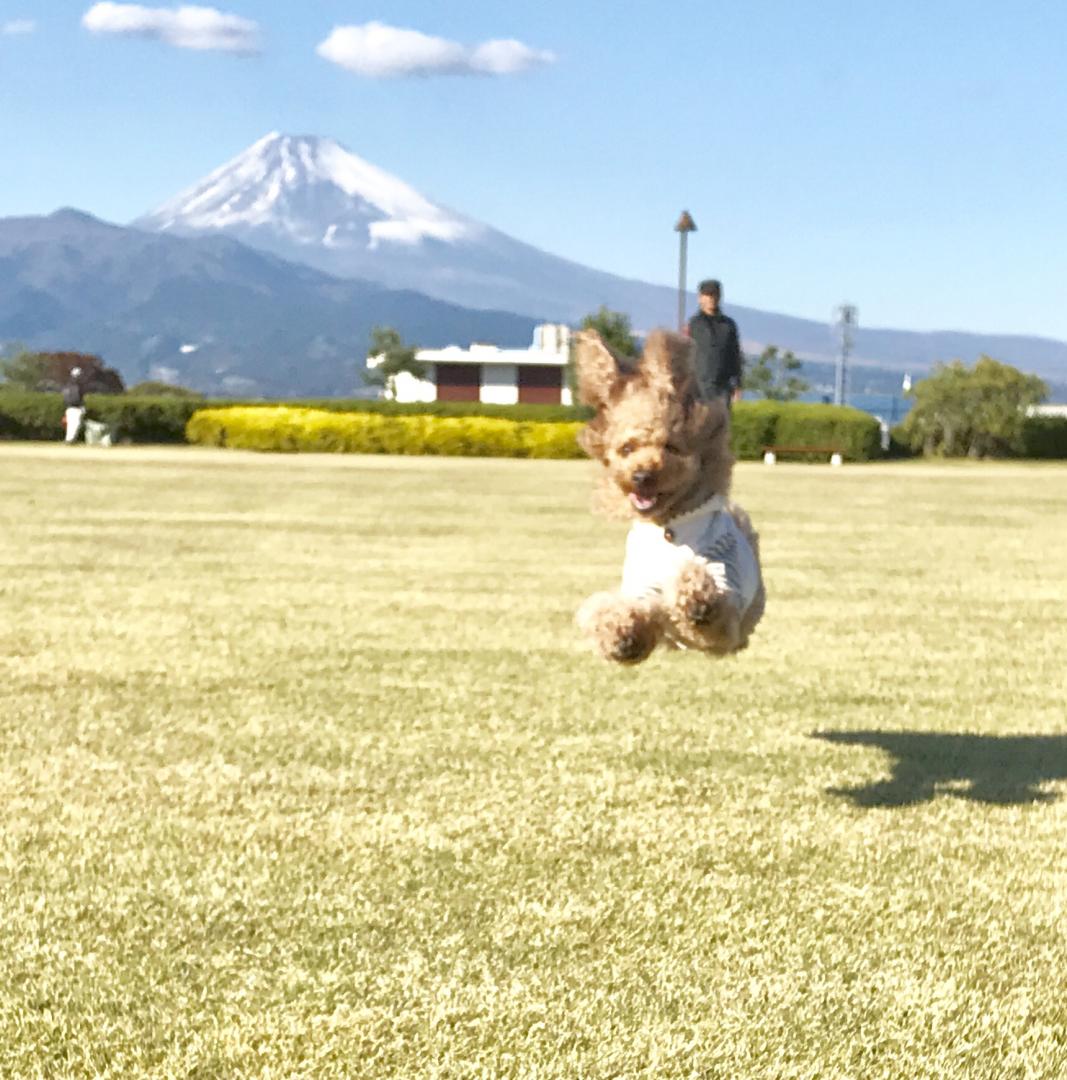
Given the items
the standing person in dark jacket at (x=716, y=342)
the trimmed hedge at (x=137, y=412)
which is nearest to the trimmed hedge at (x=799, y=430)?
the trimmed hedge at (x=137, y=412)

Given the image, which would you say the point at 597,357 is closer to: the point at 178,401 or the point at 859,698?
the point at 859,698

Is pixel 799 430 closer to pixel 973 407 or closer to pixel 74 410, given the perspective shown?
pixel 973 407

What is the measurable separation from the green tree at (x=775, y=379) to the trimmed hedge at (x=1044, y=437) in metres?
51.0

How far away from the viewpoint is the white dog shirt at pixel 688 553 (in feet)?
16.7

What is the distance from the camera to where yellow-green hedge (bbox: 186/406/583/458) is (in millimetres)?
44938

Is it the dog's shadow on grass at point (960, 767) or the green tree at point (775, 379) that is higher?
the green tree at point (775, 379)

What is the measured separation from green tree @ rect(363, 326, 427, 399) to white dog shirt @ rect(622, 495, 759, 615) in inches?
5036

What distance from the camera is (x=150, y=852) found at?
530 centimetres

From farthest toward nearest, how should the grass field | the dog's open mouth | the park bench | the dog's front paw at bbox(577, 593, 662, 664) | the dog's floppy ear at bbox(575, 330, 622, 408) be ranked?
the park bench → the dog's floppy ear at bbox(575, 330, 622, 408) → the dog's open mouth → the dog's front paw at bbox(577, 593, 662, 664) → the grass field

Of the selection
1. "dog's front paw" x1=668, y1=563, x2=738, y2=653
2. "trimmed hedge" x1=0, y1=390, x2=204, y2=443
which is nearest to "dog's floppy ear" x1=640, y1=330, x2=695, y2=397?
"dog's front paw" x1=668, y1=563, x2=738, y2=653

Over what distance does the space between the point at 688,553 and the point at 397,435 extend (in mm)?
40955

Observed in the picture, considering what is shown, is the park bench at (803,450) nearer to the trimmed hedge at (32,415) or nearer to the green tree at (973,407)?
the green tree at (973,407)

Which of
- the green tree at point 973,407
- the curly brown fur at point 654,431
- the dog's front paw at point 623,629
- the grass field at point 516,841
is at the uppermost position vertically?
the green tree at point 973,407

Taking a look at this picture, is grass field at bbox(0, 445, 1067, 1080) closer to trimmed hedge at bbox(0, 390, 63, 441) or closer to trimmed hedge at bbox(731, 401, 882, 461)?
trimmed hedge at bbox(731, 401, 882, 461)
